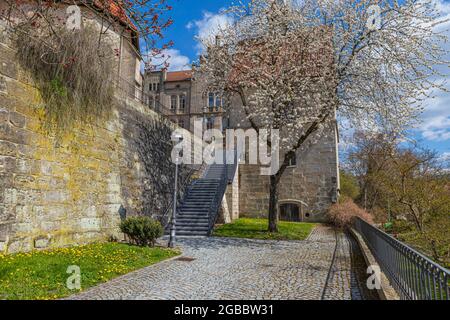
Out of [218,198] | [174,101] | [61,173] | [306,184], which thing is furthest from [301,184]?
[174,101]

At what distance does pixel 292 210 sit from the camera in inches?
784

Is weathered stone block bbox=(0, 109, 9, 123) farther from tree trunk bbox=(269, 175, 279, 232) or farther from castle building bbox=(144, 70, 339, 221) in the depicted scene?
castle building bbox=(144, 70, 339, 221)

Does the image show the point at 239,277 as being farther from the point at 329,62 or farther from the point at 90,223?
the point at 329,62

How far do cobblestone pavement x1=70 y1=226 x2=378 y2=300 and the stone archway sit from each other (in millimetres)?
9560

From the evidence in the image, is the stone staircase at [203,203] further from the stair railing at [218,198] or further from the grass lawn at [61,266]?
the grass lawn at [61,266]

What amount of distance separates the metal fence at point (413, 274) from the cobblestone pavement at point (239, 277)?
2.60 ft

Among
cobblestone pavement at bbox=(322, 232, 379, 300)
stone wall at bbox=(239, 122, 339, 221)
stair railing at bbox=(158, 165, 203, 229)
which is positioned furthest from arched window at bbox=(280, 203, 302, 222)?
cobblestone pavement at bbox=(322, 232, 379, 300)

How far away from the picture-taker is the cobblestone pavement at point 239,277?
5032 mm

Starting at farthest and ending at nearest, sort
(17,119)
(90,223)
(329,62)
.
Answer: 1. (329,62)
2. (90,223)
3. (17,119)

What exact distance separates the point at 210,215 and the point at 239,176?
7.40 metres

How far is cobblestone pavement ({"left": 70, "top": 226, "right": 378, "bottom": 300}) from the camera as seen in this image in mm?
5032

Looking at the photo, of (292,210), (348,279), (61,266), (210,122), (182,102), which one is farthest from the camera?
(182,102)

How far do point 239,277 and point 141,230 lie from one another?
3885 millimetres
